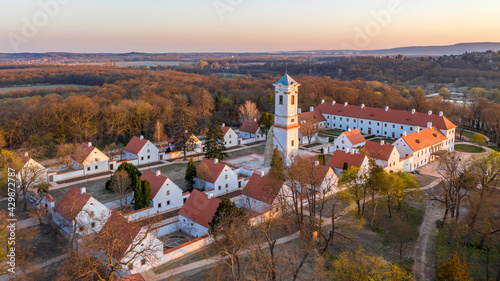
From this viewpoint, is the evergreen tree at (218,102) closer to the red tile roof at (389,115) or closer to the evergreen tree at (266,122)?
the red tile roof at (389,115)

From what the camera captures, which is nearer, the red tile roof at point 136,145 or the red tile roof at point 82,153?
the red tile roof at point 82,153

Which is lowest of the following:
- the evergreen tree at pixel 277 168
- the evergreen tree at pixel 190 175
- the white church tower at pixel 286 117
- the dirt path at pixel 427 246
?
the dirt path at pixel 427 246

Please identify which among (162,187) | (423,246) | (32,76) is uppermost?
(32,76)

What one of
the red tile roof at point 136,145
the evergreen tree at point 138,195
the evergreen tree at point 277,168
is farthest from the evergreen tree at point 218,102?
the evergreen tree at point 138,195

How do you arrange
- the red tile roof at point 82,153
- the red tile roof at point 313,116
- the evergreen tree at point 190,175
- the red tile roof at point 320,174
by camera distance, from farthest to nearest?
the red tile roof at point 313,116, the red tile roof at point 82,153, the evergreen tree at point 190,175, the red tile roof at point 320,174

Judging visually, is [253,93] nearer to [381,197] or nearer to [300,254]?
[381,197]

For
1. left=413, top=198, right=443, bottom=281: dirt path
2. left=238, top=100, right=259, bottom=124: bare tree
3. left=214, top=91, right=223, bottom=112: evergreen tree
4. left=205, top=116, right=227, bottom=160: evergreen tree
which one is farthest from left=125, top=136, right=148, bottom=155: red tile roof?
left=413, top=198, right=443, bottom=281: dirt path

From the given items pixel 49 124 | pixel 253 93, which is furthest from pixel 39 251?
pixel 253 93

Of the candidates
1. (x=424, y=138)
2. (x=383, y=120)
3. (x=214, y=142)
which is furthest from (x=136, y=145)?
(x=383, y=120)
